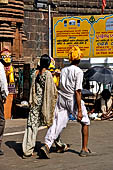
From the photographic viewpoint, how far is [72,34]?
22.5m

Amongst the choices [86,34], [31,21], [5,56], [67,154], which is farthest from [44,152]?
[31,21]

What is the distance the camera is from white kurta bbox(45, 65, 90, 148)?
8.88 meters

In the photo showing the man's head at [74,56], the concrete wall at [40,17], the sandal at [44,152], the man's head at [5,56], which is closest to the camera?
the sandal at [44,152]

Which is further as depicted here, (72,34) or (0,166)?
(72,34)

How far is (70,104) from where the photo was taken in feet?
29.4

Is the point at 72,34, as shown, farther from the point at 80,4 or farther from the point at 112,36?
the point at 80,4

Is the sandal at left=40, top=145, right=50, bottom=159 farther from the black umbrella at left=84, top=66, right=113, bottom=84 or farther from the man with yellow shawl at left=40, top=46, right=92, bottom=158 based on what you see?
the black umbrella at left=84, top=66, right=113, bottom=84

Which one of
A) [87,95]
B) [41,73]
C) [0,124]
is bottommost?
[87,95]

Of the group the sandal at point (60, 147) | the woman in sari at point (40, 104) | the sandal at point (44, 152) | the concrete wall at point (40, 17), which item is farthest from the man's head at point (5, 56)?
the concrete wall at point (40, 17)

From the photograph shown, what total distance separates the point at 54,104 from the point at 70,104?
1.15 ft

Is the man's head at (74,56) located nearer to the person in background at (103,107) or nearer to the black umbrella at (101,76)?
the person in background at (103,107)

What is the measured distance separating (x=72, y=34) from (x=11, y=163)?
14.4m

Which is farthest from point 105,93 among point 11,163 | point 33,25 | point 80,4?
point 80,4

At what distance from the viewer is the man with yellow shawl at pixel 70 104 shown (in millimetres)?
8812
